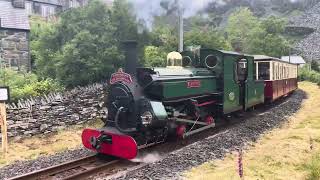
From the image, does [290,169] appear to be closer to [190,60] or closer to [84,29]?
[190,60]

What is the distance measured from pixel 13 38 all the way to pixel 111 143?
25406 millimetres

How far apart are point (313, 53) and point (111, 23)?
217ft

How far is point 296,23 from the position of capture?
9512 cm

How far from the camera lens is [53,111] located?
45.1ft

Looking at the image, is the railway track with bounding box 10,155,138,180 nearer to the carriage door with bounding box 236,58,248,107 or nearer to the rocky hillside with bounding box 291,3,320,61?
the carriage door with bounding box 236,58,248,107

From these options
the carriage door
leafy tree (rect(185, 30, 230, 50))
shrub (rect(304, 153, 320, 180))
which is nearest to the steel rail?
shrub (rect(304, 153, 320, 180))

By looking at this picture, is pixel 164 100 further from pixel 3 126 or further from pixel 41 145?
pixel 3 126

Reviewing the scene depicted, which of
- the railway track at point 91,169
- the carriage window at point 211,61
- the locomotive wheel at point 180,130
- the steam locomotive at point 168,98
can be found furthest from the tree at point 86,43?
the railway track at point 91,169

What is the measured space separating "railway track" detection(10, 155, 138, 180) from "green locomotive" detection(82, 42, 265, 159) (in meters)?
0.29

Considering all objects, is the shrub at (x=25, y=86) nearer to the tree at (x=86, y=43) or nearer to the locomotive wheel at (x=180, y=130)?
the tree at (x=86, y=43)

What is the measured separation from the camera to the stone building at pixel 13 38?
103 feet

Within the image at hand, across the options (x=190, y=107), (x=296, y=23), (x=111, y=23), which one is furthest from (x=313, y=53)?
(x=190, y=107)

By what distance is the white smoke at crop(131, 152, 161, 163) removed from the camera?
1021cm

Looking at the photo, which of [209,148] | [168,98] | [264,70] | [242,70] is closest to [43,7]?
[264,70]
